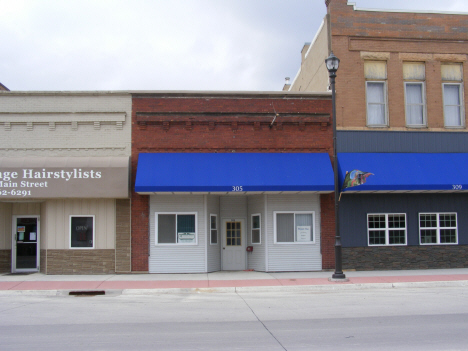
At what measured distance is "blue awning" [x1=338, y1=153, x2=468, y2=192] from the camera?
1662cm

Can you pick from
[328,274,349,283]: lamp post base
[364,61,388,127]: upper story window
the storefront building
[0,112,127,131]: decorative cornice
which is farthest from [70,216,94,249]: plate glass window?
[364,61,388,127]: upper story window

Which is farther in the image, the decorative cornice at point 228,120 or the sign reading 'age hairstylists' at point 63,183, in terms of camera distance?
the decorative cornice at point 228,120

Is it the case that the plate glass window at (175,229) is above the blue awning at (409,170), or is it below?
below

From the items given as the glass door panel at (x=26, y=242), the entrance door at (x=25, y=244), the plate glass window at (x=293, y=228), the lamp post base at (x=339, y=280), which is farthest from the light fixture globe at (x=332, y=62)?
the glass door panel at (x=26, y=242)

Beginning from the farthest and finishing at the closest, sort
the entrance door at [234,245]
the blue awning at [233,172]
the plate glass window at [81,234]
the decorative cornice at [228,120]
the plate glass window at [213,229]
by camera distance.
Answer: the entrance door at [234,245]
the plate glass window at [213,229]
the decorative cornice at [228,120]
the plate glass window at [81,234]
the blue awning at [233,172]

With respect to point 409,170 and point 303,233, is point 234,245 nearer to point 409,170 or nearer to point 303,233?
point 303,233

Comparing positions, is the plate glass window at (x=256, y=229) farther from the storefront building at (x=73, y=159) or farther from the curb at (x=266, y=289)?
the storefront building at (x=73, y=159)

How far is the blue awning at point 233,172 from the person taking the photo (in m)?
15.9

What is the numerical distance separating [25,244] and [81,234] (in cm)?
242

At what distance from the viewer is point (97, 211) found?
16828mm

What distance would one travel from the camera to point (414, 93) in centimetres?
1853

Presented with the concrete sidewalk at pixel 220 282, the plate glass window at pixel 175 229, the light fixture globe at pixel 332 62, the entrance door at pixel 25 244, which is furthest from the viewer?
the entrance door at pixel 25 244

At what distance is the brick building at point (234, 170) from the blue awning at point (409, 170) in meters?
1.13

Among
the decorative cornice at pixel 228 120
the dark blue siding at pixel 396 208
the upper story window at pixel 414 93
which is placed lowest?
the dark blue siding at pixel 396 208
